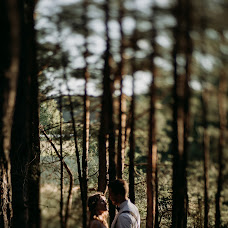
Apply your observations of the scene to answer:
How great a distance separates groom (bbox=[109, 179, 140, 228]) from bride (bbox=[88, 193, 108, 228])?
1.34 ft

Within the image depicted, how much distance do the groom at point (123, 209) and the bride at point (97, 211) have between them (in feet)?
1.34

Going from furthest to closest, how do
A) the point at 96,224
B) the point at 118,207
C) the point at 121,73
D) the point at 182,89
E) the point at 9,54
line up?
the point at 121,73 < the point at 96,224 < the point at 118,207 < the point at 182,89 < the point at 9,54

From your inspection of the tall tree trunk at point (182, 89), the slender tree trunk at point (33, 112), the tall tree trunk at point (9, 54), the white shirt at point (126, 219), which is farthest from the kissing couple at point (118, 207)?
the tall tree trunk at point (9, 54)

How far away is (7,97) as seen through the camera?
201cm

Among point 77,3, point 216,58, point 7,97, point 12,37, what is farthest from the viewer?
point 77,3

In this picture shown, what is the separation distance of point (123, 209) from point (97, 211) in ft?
2.06

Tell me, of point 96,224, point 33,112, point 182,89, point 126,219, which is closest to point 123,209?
point 126,219

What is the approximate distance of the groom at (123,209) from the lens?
299 cm

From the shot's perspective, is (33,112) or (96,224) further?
(33,112)

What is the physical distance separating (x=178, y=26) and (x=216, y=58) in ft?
1.76

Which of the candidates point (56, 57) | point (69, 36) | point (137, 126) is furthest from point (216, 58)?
point (137, 126)

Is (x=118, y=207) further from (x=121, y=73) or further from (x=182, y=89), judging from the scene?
(x=121, y=73)

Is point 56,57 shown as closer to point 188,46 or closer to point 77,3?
point 77,3

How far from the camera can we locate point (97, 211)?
360 centimetres
